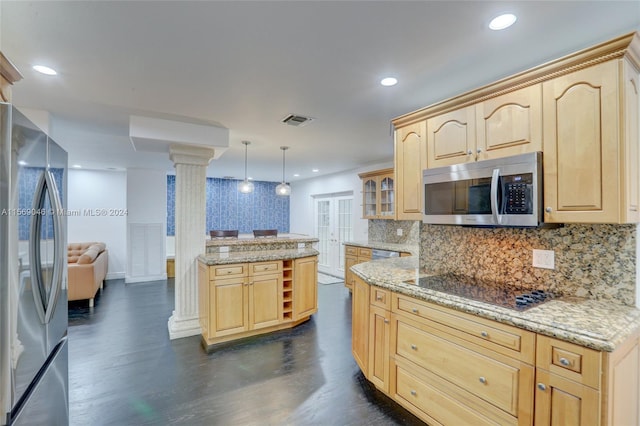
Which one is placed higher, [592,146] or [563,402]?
[592,146]

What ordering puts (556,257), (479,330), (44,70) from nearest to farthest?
(479,330)
(556,257)
(44,70)

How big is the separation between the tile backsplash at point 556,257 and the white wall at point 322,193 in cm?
353

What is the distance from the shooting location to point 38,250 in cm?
150

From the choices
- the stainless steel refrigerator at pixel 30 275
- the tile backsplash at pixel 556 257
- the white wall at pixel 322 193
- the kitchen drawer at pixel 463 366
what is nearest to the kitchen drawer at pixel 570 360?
the kitchen drawer at pixel 463 366

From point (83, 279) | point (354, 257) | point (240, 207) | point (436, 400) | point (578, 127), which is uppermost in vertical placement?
point (578, 127)

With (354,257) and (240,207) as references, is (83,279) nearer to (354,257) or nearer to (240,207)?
(240,207)

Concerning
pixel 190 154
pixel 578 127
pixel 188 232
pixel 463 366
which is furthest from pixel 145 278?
pixel 578 127

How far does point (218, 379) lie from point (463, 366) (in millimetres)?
2067

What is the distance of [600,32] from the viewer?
179 centimetres

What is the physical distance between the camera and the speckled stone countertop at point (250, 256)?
3.42 metres

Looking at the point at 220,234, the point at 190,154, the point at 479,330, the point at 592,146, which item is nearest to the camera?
the point at 592,146

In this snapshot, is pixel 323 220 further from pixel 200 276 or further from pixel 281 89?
pixel 281 89

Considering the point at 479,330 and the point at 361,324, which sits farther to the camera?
the point at 361,324

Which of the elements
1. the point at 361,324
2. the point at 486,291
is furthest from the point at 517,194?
the point at 361,324
